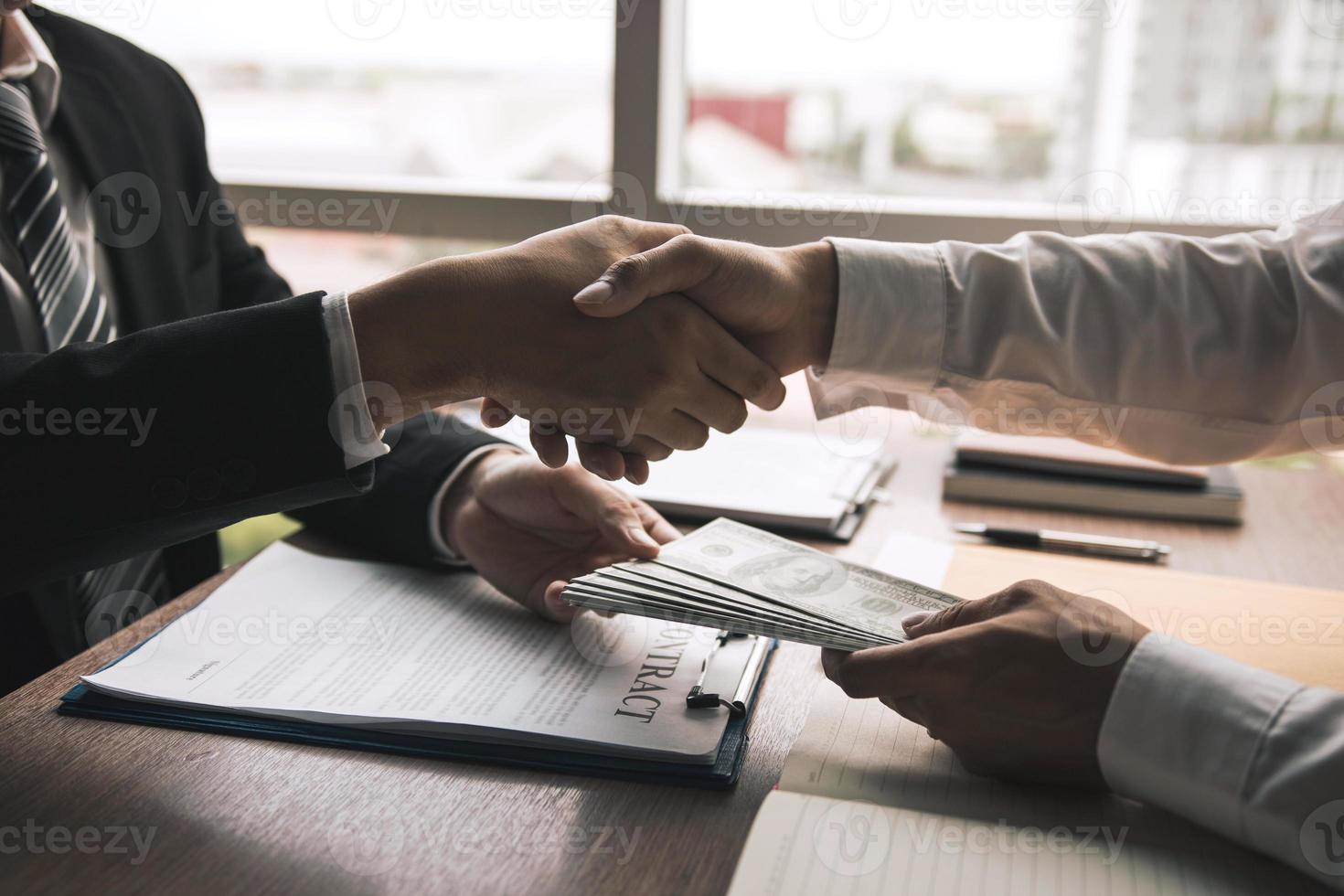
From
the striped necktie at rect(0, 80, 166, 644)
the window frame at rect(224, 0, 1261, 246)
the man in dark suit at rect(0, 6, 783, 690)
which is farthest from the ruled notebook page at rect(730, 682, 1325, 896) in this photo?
the window frame at rect(224, 0, 1261, 246)

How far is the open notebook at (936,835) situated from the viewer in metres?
0.55

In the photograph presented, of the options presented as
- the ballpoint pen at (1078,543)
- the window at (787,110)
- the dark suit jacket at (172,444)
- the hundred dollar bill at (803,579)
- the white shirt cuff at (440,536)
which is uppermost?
the window at (787,110)

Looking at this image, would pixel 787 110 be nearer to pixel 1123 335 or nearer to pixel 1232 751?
pixel 1123 335

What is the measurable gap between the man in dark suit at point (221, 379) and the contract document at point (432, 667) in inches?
2.6

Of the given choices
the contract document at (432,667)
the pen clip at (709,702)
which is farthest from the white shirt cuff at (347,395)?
the pen clip at (709,702)

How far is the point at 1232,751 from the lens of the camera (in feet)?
1.94

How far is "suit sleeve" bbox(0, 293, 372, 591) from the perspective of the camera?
75 cm

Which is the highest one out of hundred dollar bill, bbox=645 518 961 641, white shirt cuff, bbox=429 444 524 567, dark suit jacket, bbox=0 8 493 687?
dark suit jacket, bbox=0 8 493 687

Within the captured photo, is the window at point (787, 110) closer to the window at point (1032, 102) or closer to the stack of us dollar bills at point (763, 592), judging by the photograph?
the window at point (1032, 102)

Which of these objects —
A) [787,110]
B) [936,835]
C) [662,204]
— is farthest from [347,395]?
[787,110]

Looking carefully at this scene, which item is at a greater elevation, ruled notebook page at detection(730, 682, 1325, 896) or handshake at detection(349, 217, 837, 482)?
handshake at detection(349, 217, 837, 482)

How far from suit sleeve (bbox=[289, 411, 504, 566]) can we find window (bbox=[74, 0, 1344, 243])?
0.83m

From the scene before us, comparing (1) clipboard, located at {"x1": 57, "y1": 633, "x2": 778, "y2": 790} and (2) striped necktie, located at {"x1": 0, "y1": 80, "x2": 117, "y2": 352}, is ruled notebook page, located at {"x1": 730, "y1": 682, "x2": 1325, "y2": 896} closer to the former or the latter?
(1) clipboard, located at {"x1": 57, "y1": 633, "x2": 778, "y2": 790}

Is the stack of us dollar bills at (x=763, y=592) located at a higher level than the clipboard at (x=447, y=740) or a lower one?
higher
